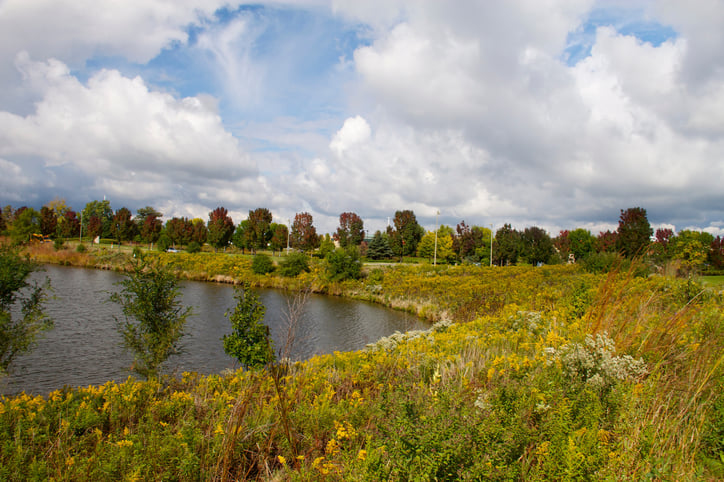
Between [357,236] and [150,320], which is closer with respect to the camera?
[150,320]

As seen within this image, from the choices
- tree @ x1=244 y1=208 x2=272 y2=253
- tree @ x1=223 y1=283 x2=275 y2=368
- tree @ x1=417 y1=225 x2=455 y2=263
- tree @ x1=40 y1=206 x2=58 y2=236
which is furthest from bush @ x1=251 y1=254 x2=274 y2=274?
tree @ x1=40 y1=206 x2=58 y2=236

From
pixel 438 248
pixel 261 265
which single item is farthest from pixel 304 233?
pixel 261 265

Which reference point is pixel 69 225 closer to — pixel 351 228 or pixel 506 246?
pixel 351 228

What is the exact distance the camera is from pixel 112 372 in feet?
31.0

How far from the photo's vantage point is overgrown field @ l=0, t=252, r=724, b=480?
90.9 inches

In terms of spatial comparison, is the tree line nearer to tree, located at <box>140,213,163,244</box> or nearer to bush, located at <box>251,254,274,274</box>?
tree, located at <box>140,213,163,244</box>

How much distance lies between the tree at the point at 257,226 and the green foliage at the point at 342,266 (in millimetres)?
26379

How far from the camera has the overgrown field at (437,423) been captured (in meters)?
2.31

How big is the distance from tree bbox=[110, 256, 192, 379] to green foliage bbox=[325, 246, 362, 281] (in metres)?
21.7

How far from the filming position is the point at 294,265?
3225 centimetres

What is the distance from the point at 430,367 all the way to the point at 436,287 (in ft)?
55.8

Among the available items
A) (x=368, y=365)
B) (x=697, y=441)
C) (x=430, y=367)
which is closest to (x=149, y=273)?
(x=368, y=365)

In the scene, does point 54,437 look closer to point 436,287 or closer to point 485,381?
point 485,381

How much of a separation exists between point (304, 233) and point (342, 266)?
88.4 ft
